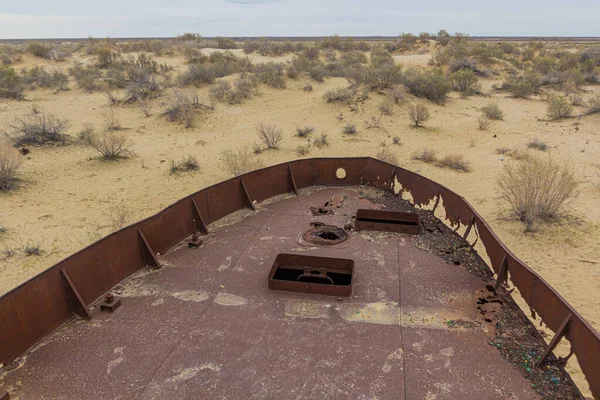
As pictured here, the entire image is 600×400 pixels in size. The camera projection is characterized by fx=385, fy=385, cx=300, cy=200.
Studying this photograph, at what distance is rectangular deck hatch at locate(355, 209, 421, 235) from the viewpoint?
5426mm

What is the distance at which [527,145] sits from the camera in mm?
13578

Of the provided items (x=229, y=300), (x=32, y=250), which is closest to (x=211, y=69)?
(x=32, y=250)

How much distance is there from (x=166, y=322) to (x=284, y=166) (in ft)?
12.1

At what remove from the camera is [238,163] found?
11.5 metres

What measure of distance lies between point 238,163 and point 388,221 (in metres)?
6.64

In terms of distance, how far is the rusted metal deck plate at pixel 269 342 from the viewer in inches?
119

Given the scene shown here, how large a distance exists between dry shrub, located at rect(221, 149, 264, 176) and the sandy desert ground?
1.11ft

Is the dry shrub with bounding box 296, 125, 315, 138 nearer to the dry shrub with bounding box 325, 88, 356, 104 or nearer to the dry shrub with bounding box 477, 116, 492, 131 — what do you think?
the dry shrub with bounding box 325, 88, 356, 104

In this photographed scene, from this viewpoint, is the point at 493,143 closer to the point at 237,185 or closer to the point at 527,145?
the point at 527,145

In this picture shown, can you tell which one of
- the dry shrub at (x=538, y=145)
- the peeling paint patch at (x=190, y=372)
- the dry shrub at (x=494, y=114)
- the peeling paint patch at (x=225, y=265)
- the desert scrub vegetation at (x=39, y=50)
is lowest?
the dry shrub at (x=538, y=145)

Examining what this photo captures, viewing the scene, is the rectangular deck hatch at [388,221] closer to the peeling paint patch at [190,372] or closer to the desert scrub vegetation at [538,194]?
the peeling paint patch at [190,372]

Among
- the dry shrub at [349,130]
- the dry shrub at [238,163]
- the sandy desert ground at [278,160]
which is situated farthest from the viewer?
the dry shrub at [349,130]

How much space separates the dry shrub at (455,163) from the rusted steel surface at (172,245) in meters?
5.72

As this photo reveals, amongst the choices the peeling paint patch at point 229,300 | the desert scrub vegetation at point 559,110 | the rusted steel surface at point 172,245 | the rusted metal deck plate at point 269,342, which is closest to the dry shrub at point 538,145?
the desert scrub vegetation at point 559,110
